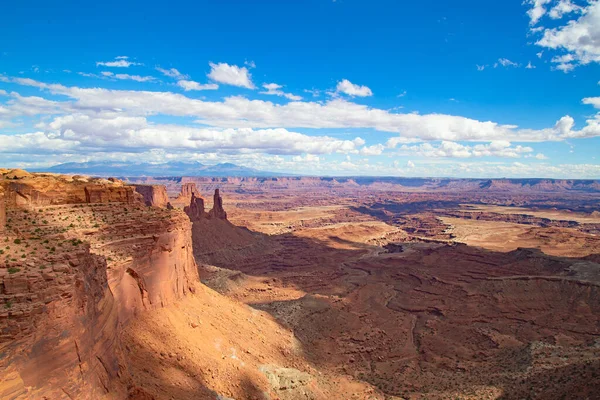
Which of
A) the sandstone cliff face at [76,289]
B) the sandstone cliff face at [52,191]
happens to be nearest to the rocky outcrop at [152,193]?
the sandstone cliff face at [52,191]

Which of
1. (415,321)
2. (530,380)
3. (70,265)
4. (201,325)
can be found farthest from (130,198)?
(415,321)

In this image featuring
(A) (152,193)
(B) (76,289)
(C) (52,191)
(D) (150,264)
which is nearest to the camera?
(B) (76,289)

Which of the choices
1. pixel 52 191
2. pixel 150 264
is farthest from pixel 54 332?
pixel 52 191

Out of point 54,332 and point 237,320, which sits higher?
point 54,332

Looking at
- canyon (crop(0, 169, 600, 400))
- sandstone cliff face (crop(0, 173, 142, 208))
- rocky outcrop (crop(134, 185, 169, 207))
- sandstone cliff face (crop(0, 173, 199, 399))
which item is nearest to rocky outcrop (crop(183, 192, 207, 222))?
rocky outcrop (crop(134, 185, 169, 207))

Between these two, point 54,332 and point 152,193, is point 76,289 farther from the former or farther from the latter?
point 152,193

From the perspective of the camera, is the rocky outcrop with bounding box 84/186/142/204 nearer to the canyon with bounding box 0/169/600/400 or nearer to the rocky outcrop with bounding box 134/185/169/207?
the canyon with bounding box 0/169/600/400

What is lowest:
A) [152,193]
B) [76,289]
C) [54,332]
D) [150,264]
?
[150,264]

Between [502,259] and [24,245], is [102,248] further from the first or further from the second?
[502,259]

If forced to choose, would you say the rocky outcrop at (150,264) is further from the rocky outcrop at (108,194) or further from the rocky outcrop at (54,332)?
the rocky outcrop at (54,332)
